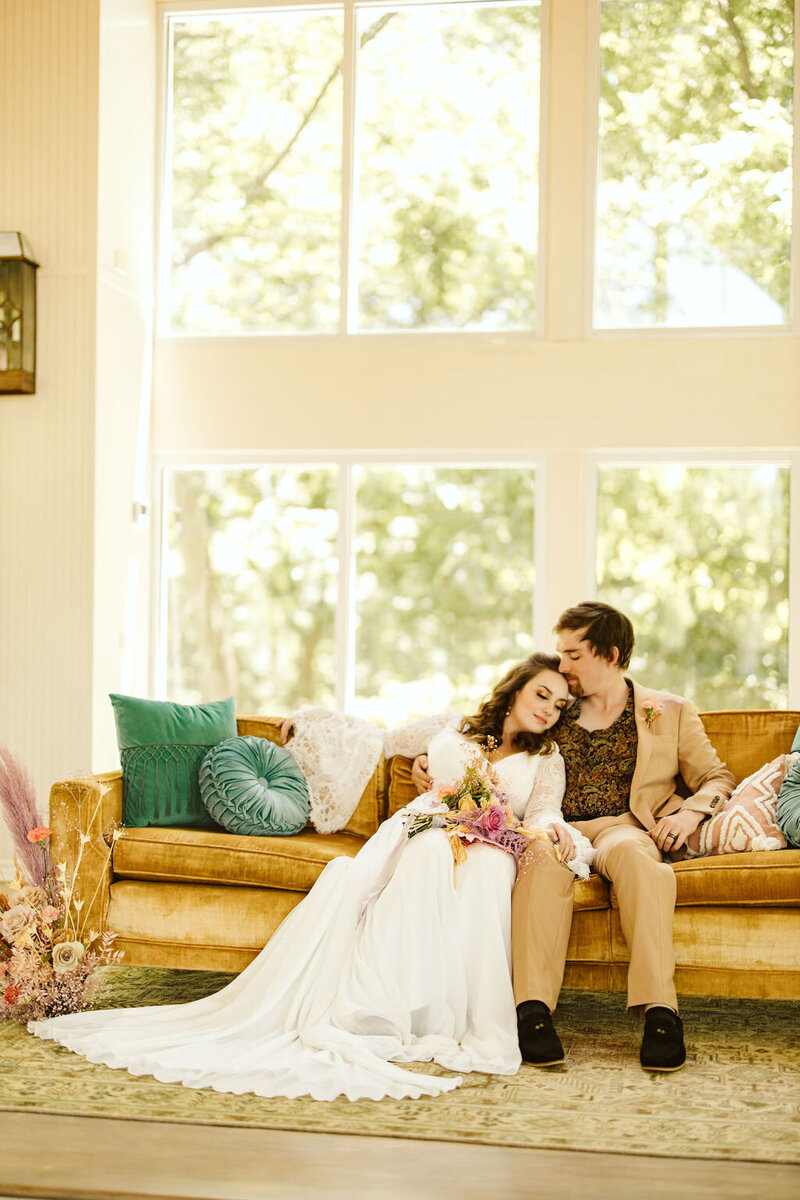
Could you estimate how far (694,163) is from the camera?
561cm

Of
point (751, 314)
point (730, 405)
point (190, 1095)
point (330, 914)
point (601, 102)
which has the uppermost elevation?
point (601, 102)

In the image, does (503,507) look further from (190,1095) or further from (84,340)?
(190,1095)

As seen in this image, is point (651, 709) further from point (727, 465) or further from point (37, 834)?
point (727, 465)

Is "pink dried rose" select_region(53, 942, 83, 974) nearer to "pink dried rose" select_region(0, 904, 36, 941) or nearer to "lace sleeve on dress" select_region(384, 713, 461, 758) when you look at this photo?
"pink dried rose" select_region(0, 904, 36, 941)

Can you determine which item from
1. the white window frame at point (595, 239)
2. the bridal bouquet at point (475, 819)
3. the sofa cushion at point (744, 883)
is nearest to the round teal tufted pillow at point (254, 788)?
the bridal bouquet at point (475, 819)

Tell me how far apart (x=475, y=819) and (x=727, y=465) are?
2886 millimetres

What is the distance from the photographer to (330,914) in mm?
3213

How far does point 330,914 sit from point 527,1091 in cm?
71

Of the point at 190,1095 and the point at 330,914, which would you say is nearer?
the point at 190,1095

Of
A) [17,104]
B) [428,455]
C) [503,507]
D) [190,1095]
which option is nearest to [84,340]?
[17,104]

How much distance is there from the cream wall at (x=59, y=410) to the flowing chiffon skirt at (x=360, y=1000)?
2.26 m

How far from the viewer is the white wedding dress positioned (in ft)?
9.50

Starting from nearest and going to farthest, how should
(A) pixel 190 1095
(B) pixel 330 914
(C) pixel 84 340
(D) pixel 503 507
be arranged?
(A) pixel 190 1095 → (B) pixel 330 914 → (C) pixel 84 340 → (D) pixel 503 507

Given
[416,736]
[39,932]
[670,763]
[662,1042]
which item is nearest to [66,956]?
[39,932]
